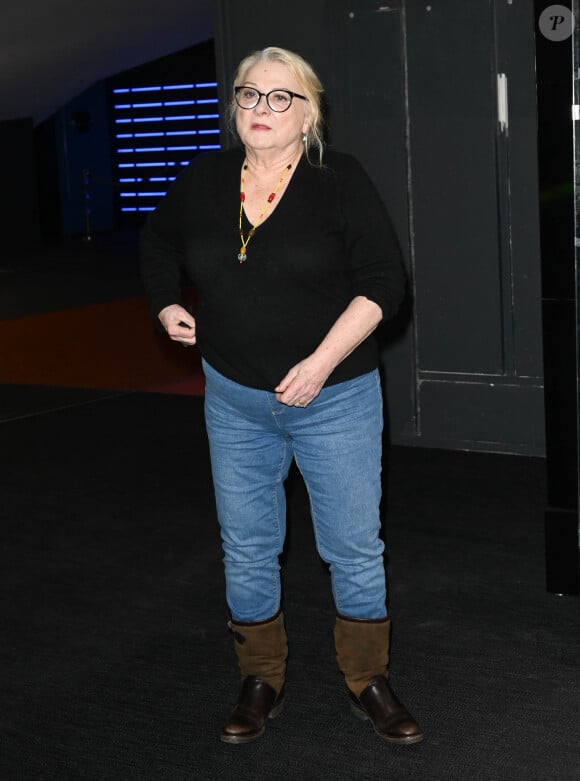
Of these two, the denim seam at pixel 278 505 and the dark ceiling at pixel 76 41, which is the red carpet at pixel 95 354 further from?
the dark ceiling at pixel 76 41

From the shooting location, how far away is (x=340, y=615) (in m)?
2.50

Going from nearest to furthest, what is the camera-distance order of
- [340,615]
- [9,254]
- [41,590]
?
[340,615] → [41,590] → [9,254]

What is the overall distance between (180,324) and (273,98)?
0.50 m

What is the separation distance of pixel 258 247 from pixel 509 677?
4.16 ft

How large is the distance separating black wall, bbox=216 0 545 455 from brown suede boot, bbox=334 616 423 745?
2.47 meters

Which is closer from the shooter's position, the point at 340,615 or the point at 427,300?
the point at 340,615

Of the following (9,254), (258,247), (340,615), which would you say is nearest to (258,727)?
(340,615)

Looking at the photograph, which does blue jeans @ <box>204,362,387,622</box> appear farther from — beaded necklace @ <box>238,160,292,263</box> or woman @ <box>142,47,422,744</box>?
beaded necklace @ <box>238,160,292,263</box>

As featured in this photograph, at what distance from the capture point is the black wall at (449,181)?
466 centimetres

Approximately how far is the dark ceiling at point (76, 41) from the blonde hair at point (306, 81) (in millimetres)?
9642

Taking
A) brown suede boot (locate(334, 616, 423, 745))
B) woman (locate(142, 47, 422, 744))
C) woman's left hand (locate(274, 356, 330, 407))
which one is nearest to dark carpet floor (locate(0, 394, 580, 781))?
brown suede boot (locate(334, 616, 423, 745))

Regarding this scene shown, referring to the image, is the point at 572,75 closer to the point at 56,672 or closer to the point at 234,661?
the point at 234,661

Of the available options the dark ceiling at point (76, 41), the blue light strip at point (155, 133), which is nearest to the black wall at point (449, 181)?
the dark ceiling at point (76, 41)

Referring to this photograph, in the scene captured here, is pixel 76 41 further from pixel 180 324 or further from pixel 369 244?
pixel 369 244
